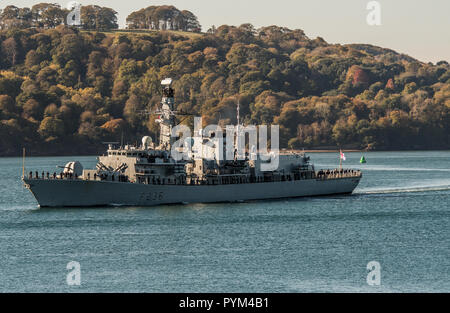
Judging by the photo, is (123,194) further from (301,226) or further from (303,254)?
(303,254)

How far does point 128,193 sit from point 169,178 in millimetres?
4521

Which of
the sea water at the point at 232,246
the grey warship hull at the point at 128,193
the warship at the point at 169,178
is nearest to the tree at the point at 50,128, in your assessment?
the sea water at the point at 232,246

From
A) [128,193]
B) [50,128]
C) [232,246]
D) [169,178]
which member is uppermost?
[50,128]

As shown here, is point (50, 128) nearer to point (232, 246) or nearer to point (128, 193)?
point (128, 193)

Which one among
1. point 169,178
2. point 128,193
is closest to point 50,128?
point 169,178

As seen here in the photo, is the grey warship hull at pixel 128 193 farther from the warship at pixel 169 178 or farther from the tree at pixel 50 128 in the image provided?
the tree at pixel 50 128

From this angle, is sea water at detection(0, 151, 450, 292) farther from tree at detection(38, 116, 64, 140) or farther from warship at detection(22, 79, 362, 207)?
tree at detection(38, 116, 64, 140)

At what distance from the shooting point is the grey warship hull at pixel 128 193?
75188 mm

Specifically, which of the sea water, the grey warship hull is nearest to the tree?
the sea water

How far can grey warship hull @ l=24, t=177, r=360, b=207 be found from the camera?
247 feet

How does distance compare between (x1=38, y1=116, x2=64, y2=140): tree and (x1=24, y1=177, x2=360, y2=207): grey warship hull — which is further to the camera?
(x1=38, y1=116, x2=64, y2=140): tree

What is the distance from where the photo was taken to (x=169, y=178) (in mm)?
79188

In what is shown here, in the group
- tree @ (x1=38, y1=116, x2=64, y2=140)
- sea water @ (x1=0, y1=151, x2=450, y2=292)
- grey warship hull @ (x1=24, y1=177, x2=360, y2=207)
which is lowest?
sea water @ (x1=0, y1=151, x2=450, y2=292)
